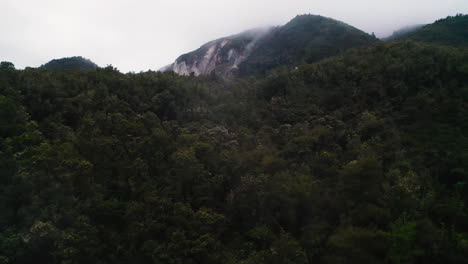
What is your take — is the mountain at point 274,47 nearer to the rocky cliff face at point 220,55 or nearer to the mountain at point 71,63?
the rocky cliff face at point 220,55

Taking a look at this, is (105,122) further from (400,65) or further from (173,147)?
(400,65)

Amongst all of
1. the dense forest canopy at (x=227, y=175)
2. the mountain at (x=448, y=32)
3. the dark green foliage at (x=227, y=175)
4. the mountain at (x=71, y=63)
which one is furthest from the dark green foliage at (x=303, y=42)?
the mountain at (x=71, y=63)

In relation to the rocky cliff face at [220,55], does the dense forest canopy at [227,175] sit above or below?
below

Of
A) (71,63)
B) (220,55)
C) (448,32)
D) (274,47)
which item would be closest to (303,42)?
(274,47)

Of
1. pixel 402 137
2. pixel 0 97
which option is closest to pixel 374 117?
pixel 402 137

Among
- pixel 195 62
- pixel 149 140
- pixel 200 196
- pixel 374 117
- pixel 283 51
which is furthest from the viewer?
pixel 195 62

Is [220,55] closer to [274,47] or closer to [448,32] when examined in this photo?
[274,47]

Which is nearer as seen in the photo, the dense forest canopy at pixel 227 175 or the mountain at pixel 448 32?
the dense forest canopy at pixel 227 175
